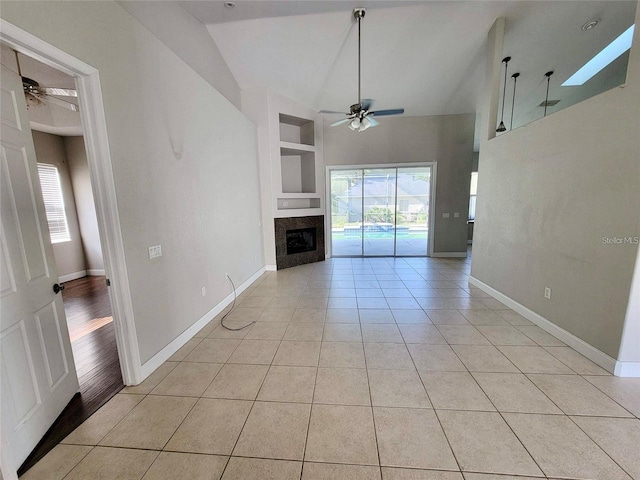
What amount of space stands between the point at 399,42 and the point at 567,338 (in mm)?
4539

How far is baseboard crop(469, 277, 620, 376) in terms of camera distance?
1967mm

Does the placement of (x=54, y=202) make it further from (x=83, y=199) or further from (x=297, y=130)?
(x=297, y=130)

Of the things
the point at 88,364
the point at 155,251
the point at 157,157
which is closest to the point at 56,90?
the point at 157,157

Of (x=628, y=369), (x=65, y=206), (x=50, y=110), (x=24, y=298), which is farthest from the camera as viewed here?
(x=65, y=206)

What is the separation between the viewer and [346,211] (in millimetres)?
6492

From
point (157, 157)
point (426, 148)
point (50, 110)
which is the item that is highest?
point (50, 110)

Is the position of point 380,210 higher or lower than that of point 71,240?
higher

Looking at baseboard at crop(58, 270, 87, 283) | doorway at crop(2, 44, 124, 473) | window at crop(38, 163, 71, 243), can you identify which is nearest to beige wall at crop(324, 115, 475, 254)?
doorway at crop(2, 44, 124, 473)

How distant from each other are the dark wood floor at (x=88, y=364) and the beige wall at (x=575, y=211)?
13.6 feet

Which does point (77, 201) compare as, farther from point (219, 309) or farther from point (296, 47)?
point (296, 47)

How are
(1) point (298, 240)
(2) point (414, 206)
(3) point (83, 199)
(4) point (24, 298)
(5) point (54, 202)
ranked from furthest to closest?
(2) point (414, 206) < (1) point (298, 240) < (3) point (83, 199) < (5) point (54, 202) < (4) point (24, 298)

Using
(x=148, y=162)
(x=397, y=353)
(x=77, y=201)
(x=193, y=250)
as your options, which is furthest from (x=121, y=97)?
(x=77, y=201)

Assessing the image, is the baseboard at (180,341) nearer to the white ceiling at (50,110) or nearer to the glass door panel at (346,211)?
the white ceiling at (50,110)

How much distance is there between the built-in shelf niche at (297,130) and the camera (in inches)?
218
